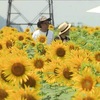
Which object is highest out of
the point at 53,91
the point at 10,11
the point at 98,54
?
the point at 10,11

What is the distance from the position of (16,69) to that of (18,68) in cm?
2

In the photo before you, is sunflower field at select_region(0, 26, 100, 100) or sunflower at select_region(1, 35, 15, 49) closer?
sunflower field at select_region(0, 26, 100, 100)

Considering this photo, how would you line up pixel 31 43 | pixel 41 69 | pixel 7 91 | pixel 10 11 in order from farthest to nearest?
pixel 10 11
pixel 31 43
pixel 41 69
pixel 7 91

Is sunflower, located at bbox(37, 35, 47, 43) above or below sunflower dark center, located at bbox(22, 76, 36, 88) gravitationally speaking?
above

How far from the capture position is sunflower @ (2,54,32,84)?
13.6 ft

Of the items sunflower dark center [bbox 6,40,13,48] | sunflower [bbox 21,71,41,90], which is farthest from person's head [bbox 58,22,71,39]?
sunflower [bbox 21,71,41,90]

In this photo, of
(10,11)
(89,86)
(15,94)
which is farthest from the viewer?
(10,11)

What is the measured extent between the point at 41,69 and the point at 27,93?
2.01 meters

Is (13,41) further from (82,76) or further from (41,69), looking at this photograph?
(82,76)

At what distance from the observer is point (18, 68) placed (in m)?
4.29

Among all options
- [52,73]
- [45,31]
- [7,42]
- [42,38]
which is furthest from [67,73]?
[45,31]

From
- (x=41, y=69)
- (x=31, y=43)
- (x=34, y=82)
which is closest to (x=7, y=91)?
(x=34, y=82)

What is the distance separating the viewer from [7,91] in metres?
3.51

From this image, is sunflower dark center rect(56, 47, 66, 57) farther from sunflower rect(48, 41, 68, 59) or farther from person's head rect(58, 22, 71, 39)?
person's head rect(58, 22, 71, 39)
